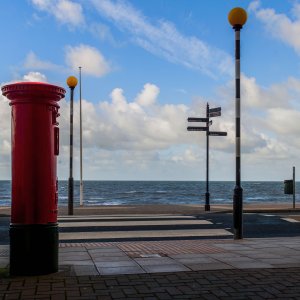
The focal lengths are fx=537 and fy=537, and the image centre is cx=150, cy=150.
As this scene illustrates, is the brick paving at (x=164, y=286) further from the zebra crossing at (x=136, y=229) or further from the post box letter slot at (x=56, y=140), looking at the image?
the zebra crossing at (x=136, y=229)

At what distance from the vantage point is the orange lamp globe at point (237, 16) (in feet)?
35.8

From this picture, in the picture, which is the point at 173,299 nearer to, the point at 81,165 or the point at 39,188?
the point at 39,188

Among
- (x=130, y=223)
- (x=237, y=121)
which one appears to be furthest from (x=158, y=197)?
(x=237, y=121)

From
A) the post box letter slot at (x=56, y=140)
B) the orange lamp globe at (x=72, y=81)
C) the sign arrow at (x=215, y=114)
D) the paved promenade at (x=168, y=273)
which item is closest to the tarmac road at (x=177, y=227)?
the paved promenade at (x=168, y=273)

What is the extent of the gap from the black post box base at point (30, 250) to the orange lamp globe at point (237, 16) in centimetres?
625

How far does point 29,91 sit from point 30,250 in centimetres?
205

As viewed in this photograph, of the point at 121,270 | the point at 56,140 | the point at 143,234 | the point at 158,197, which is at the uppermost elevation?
the point at 56,140

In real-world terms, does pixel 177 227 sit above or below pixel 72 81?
below

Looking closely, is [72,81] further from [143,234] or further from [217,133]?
[143,234]

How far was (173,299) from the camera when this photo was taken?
5.52 metres

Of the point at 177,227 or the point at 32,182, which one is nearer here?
the point at 32,182

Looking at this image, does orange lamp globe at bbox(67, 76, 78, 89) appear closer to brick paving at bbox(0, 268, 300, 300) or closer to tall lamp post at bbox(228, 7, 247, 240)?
tall lamp post at bbox(228, 7, 247, 240)

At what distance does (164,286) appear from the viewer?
241 inches

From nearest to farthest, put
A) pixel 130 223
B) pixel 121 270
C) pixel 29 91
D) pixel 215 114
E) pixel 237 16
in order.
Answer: pixel 29 91 → pixel 121 270 → pixel 237 16 → pixel 130 223 → pixel 215 114
